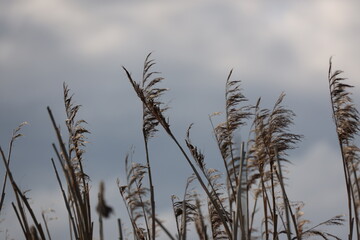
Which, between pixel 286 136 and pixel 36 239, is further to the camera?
pixel 286 136

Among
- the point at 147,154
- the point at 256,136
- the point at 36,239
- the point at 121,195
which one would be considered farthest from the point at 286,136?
the point at 36,239

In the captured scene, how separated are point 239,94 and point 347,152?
1526 millimetres

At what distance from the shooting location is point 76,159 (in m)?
5.02

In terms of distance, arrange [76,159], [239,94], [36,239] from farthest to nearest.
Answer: [239,94] → [76,159] → [36,239]

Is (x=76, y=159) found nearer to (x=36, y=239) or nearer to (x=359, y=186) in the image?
(x=36, y=239)

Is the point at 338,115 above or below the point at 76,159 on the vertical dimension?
above

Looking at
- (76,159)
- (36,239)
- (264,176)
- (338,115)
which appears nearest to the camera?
(36,239)

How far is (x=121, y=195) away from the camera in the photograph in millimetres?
6078

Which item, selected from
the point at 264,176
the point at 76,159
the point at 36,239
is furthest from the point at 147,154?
the point at 36,239

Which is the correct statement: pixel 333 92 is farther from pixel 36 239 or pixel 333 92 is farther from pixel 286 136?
pixel 36 239

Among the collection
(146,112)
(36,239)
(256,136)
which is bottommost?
(36,239)

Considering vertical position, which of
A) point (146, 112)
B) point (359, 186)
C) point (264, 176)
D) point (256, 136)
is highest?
point (146, 112)

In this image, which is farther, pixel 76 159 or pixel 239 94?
pixel 239 94

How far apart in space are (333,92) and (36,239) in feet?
13.5
